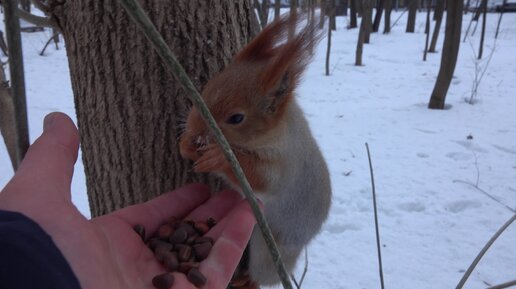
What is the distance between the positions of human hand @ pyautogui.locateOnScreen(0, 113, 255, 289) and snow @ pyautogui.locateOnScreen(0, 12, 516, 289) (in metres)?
0.50

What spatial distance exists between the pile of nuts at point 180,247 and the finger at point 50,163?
313 mm

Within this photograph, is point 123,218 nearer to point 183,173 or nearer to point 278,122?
point 183,173

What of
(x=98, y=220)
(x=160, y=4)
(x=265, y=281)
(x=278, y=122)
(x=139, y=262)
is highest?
(x=160, y=4)

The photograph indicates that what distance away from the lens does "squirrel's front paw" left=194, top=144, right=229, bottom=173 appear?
127 cm

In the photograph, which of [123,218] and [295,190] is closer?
[123,218]

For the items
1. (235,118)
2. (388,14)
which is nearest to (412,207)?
(235,118)

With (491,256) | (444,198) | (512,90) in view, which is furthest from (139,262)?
(512,90)

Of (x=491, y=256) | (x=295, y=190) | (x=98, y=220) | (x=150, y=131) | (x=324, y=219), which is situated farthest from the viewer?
(x=491, y=256)

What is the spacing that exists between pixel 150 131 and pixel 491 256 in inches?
90.6

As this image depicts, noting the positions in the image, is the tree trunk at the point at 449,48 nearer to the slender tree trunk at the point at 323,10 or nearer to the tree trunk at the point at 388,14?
the slender tree trunk at the point at 323,10

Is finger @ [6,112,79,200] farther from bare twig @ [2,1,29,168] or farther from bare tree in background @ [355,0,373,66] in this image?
bare tree in background @ [355,0,373,66]

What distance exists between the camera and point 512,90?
6.31 m

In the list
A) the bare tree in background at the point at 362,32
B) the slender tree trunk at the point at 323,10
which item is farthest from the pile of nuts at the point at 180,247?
the bare tree in background at the point at 362,32

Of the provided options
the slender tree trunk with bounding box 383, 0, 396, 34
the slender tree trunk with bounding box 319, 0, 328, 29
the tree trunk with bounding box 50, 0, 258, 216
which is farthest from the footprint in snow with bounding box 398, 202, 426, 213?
the slender tree trunk with bounding box 383, 0, 396, 34
